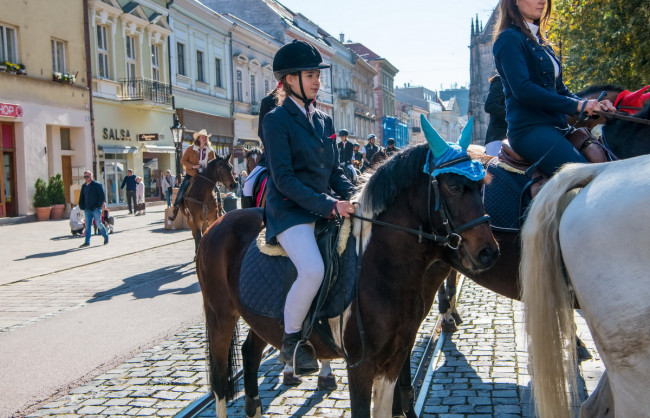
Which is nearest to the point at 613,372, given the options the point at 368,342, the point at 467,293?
the point at 368,342

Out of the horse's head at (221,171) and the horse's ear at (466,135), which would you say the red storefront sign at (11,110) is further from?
the horse's ear at (466,135)

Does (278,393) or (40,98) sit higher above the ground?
(40,98)

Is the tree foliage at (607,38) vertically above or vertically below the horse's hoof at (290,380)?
above

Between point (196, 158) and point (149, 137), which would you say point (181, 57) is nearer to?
point (149, 137)

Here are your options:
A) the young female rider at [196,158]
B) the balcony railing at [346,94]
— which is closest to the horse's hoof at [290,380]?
the young female rider at [196,158]

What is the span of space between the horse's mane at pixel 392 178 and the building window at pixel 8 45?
74.5 feet

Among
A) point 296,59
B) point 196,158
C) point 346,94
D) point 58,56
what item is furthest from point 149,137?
point 346,94

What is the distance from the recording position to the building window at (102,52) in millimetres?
A: 27502

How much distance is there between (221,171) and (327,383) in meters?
8.21

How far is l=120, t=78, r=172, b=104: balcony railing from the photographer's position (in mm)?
28828

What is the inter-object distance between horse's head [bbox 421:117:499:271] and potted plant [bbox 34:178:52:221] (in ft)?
73.4

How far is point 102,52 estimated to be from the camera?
90.8ft

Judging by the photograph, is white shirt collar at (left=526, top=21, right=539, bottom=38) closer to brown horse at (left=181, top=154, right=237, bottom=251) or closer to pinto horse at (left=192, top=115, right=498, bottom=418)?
pinto horse at (left=192, top=115, right=498, bottom=418)

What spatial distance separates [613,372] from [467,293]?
6.79 metres
